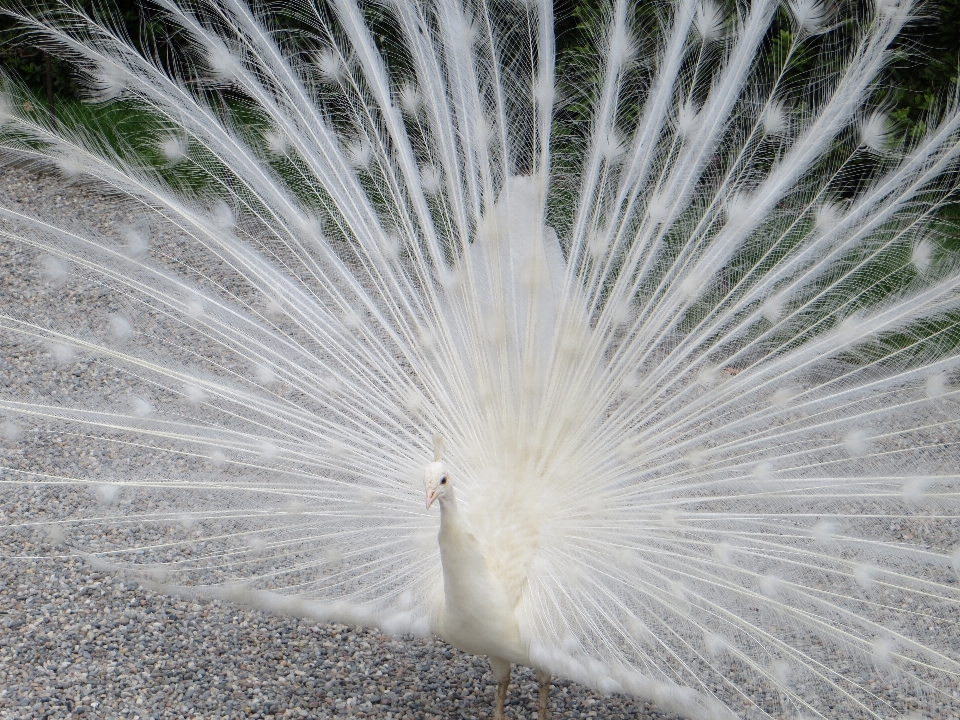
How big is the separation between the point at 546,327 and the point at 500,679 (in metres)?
1.14

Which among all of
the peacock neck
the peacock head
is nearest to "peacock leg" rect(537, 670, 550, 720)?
the peacock neck

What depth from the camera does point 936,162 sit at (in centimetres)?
315

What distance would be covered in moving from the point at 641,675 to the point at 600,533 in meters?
0.60

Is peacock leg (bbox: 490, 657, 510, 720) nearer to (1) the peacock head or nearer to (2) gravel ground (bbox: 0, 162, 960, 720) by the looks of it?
(2) gravel ground (bbox: 0, 162, 960, 720)

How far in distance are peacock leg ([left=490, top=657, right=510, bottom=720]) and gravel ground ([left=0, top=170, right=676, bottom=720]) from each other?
0.23 meters

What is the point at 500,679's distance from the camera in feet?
10.6

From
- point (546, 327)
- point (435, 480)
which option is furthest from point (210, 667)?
point (546, 327)

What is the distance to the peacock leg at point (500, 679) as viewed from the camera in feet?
10.4

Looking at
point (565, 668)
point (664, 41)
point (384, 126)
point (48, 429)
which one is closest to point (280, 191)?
point (384, 126)

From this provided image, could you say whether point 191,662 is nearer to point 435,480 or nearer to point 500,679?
point 500,679

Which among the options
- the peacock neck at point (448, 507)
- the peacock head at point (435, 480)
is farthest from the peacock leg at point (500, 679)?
the peacock head at point (435, 480)

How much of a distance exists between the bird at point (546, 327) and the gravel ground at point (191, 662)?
30 centimetres

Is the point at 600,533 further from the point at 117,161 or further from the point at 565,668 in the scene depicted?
the point at 117,161

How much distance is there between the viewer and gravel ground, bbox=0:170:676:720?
3.48 m
